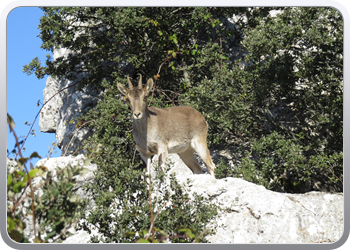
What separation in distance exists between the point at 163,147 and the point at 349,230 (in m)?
5.17

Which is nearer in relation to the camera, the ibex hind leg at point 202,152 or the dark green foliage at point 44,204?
the dark green foliage at point 44,204

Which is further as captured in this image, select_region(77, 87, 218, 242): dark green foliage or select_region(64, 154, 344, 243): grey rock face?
select_region(64, 154, 344, 243): grey rock face

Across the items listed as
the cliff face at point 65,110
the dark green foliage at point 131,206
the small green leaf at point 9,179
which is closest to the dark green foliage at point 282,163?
the dark green foliage at point 131,206

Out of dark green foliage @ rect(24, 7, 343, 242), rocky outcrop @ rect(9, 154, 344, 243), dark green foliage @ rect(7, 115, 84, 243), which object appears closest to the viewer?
dark green foliage @ rect(7, 115, 84, 243)

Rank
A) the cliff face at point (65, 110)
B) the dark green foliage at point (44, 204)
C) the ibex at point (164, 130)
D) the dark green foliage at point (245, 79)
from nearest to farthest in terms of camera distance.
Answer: the dark green foliage at point (44, 204) → the ibex at point (164, 130) → the dark green foliage at point (245, 79) → the cliff face at point (65, 110)

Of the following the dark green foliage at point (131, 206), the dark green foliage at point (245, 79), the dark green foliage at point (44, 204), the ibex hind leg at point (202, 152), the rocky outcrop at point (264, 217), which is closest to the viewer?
the dark green foliage at point (44, 204)

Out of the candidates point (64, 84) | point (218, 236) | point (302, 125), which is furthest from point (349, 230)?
point (64, 84)

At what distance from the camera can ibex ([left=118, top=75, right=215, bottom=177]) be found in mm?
8953

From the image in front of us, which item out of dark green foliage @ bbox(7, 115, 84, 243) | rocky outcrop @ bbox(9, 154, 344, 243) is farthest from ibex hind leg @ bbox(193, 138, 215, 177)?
dark green foliage @ bbox(7, 115, 84, 243)

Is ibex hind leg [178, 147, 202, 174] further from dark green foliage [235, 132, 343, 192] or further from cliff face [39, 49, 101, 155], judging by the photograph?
cliff face [39, 49, 101, 155]

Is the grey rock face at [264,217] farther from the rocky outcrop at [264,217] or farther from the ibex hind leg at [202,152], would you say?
the ibex hind leg at [202,152]

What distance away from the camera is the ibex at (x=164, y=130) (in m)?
8.95

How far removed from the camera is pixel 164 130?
1006cm

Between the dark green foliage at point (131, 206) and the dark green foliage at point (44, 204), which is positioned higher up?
the dark green foliage at point (44, 204)
